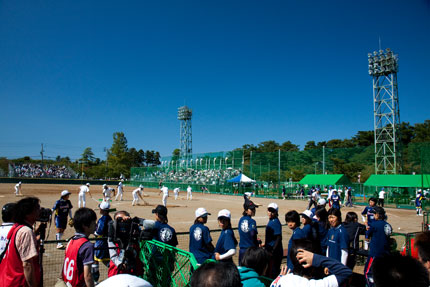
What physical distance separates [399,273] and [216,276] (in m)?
1.11

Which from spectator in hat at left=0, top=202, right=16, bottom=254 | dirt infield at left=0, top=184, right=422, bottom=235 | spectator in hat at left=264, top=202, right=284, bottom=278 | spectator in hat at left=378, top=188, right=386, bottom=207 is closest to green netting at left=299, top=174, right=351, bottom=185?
dirt infield at left=0, top=184, right=422, bottom=235

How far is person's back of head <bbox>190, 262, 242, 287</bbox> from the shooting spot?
6.09 feet

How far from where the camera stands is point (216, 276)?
1878mm

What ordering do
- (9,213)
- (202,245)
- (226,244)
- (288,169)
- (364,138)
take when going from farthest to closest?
(364,138) → (288,169) → (202,245) → (226,244) → (9,213)

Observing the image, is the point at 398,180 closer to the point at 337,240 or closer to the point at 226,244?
the point at 337,240

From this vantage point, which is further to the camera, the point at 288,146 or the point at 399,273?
the point at 288,146

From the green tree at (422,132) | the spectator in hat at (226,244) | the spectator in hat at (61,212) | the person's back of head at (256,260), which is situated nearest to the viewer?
the person's back of head at (256,260)

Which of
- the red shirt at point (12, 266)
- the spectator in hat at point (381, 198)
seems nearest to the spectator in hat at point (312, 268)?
the red shirt at point (12, 266)

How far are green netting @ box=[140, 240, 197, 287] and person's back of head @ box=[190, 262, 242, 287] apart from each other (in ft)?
6.17

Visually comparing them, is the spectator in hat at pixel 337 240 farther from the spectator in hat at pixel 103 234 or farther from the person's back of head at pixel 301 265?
the spectator in hat at pixel 103 234

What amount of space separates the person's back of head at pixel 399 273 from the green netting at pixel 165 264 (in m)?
2.36

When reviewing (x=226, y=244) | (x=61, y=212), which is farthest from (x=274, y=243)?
(x=61, y=212)

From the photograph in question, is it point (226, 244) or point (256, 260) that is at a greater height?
point (256, 260)

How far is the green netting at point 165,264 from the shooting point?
13.0 feet
